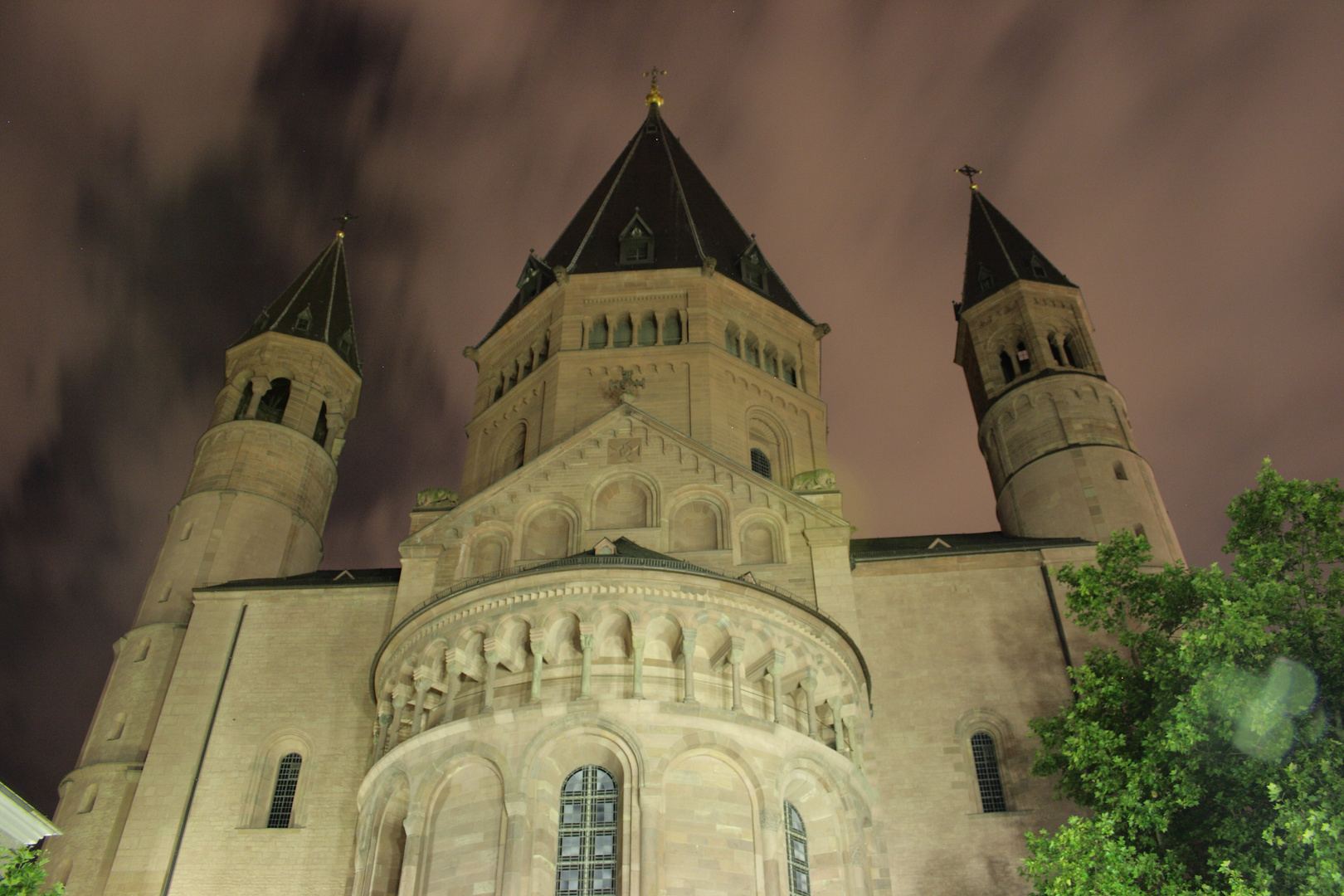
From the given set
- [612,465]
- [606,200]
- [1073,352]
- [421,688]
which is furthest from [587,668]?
[606,200]

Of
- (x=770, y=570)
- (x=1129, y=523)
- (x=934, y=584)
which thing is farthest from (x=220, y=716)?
(x=1129, y=523)

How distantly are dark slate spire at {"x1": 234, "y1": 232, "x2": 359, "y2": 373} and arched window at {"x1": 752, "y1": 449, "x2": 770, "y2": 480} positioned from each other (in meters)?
16.3

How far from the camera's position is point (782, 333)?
38500 millimetres

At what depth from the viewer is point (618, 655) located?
2098cm

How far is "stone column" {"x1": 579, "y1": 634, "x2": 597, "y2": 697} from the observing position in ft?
65.2

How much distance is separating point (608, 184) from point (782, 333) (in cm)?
1332

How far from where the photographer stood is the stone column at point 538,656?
20.1 metres

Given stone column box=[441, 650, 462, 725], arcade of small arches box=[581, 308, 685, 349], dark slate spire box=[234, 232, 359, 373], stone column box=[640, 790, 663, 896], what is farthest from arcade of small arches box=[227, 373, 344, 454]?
stone column box=[640, 790, 663, 896]

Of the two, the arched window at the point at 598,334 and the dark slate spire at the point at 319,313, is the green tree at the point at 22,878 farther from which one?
the dark slate spire at the point at 319,313

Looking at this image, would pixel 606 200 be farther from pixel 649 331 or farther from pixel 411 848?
pixel 411 848

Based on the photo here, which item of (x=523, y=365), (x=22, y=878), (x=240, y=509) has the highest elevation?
(x=523, y=365)

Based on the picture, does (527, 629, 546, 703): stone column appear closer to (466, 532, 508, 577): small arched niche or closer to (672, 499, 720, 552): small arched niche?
(466, 532, 508, 577): small arched niche

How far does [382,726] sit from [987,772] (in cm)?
1361

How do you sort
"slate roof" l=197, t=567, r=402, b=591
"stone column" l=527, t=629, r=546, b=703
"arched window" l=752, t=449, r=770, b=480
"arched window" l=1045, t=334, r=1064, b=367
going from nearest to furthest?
"stone column" l=527, t=629, r=546, b=703
"slate roof" l=197, t=567, r=402, b=591
"arched window" l=752, t=449, r=770, b=480
"arched window" l=1045, t=334, r=1064, b=367
